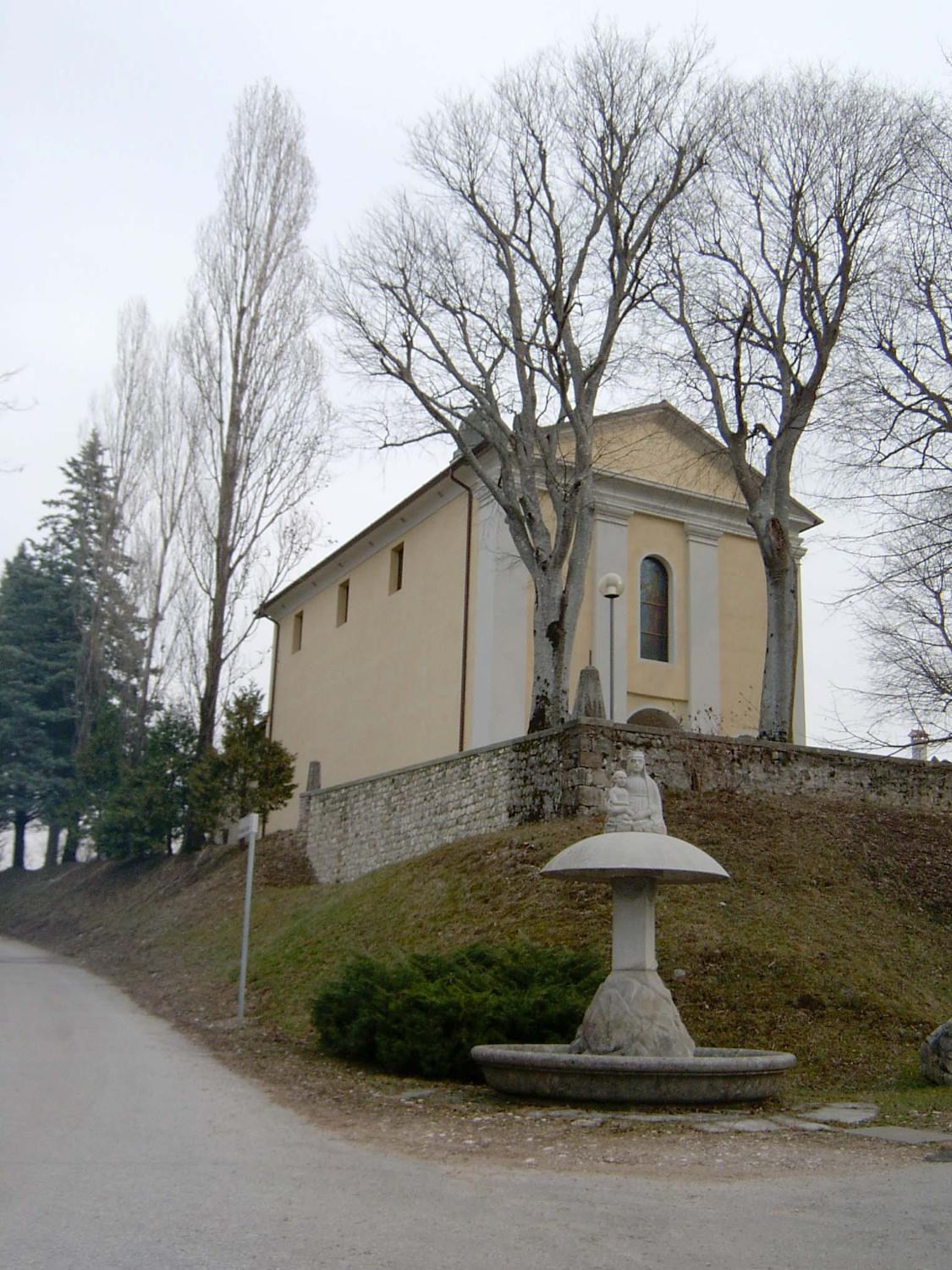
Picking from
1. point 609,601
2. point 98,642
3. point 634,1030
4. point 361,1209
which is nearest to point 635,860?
point 634,1030

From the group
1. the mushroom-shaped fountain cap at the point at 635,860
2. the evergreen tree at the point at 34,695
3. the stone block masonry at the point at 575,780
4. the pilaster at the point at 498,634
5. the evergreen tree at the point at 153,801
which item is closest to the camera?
the mushroom-shaped fountain cap at the point at 635,860

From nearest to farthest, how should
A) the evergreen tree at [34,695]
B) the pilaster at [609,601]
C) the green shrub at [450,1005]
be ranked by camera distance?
the green shrub at [450,1005] → the pilaster at [609,601] → the evergreen tree at [34,695]

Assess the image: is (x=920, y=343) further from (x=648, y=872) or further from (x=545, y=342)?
(x=648, y=872)

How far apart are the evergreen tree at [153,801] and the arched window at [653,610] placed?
10872 millimetres

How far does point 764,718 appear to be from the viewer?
19.7 m

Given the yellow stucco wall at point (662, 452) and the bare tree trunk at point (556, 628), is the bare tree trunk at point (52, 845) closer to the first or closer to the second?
the yellow stucco wall at point (662, 452)

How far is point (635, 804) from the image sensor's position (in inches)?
403

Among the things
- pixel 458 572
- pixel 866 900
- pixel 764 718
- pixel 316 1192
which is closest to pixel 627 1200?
pixel 316 1192

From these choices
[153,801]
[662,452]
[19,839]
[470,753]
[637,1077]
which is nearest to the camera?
[637,1077]

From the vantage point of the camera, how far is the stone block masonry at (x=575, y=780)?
54.5ft

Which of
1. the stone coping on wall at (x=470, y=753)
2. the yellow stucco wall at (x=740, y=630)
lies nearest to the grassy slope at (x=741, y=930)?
the stone coping on wall at (x=470, y=753)

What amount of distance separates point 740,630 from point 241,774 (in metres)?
11.4

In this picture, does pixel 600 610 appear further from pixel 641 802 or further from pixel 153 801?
pixel 641 802

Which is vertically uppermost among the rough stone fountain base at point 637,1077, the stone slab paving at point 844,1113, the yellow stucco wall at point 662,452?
the yellow stucco wall at point 662,452
